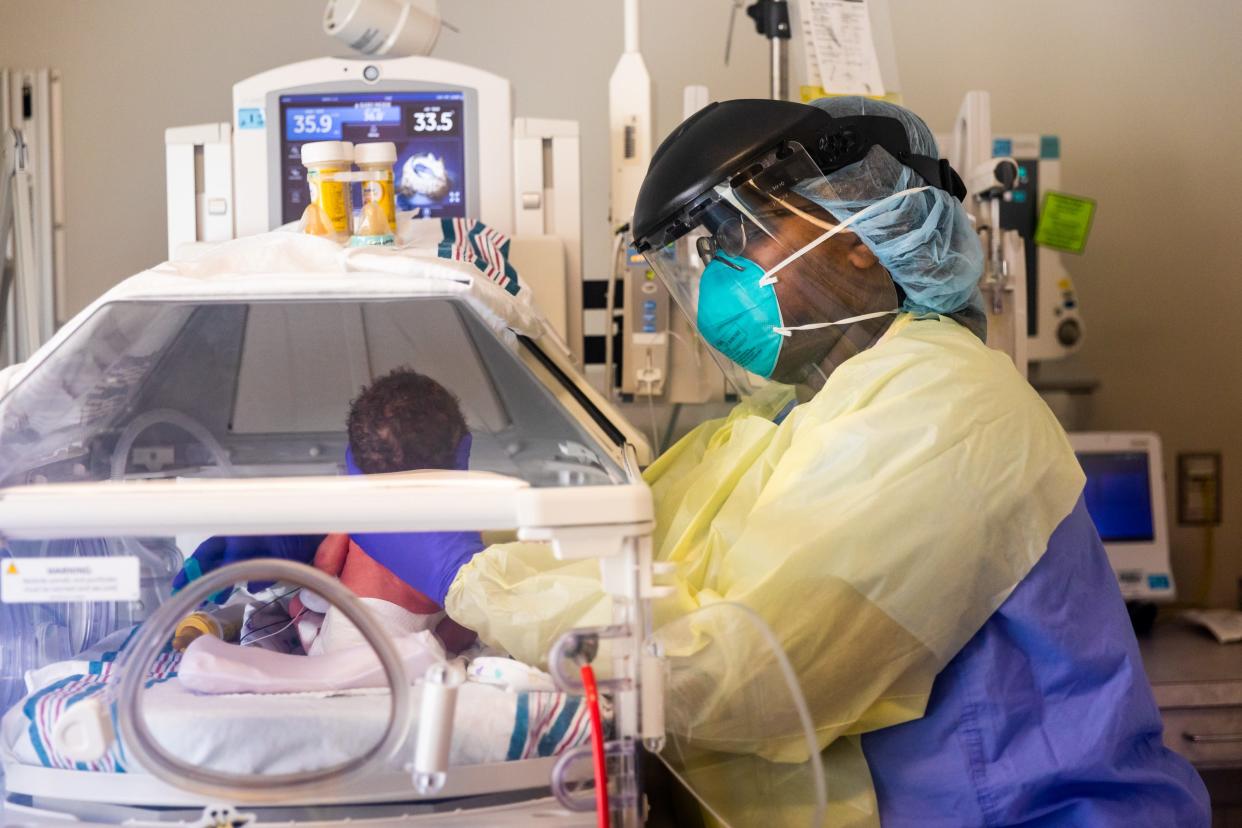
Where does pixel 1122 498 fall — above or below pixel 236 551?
below

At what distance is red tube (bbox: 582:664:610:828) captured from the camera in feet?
3.04

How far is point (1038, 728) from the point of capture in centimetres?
128

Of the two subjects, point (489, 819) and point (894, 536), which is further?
point (894, 536)

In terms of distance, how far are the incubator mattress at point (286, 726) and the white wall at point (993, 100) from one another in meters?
2.05

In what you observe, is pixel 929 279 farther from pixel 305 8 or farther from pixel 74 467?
pixel 305 8

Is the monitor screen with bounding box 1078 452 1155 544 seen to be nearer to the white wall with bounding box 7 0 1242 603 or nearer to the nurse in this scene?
the white wall with bounding box 7 0 1242 603

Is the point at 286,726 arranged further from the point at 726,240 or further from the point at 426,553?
the point at 726,240

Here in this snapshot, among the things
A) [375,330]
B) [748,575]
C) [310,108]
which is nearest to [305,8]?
[310,108]

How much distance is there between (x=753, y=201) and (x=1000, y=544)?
1.77ft

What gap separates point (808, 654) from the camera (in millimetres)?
1176

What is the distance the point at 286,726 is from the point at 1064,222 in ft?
7.33

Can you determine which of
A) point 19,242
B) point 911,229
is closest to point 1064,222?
point 911,229

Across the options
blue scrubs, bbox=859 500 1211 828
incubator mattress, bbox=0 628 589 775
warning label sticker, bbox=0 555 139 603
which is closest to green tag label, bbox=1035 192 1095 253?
blue scrubs, bbox=859 500 1211 828

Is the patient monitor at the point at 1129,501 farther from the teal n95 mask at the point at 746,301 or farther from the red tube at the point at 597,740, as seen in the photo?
the red tube at the point at 597,740
